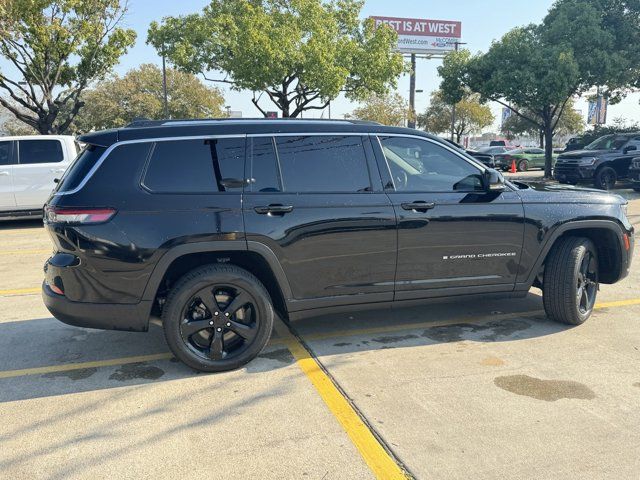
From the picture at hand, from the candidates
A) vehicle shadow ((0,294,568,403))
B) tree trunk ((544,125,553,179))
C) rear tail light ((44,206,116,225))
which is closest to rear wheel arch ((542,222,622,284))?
vehicle shadow ((0,294,568,403))

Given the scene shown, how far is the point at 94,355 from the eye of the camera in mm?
4355

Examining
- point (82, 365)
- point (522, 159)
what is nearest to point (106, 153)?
point (82, 365)

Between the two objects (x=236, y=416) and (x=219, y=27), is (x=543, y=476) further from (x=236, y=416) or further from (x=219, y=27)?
(x=219, y=27)

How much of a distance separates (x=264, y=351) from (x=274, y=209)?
1.25 meters

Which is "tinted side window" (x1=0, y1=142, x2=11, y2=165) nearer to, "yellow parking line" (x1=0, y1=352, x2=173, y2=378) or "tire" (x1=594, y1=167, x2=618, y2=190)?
"yellow parking line" (x1=0, y1=352, x2=173, y2=378)

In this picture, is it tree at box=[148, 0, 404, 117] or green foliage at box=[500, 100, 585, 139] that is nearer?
tree at box=[148, 0, 404, 117]

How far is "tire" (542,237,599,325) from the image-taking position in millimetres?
4691

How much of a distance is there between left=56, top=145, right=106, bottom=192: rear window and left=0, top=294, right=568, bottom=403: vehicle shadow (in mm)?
1402

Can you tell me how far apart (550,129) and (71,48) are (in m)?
18.2

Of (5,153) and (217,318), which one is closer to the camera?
(217,318)

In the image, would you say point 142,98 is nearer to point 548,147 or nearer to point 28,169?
point 548,147

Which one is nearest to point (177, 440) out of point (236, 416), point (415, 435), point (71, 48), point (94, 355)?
point (236, 416)

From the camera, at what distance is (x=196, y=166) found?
388 cm

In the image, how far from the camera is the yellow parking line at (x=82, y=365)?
4.00m
